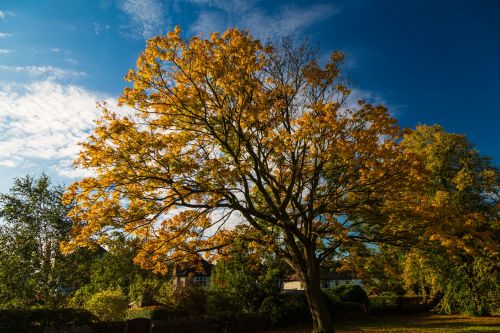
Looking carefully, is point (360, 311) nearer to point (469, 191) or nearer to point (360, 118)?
point (469, 191)

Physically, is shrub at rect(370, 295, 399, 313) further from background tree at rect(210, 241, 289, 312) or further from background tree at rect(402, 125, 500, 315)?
background tree at rect(210, 241, 289, 312)

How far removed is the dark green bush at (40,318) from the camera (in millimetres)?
14759

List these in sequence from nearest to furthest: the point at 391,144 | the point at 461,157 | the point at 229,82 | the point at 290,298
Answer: the point at 229,82, the point at 391,144, the point at 290,298, the point at 461,157

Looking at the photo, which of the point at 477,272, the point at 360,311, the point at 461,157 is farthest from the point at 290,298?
the point at 461,157

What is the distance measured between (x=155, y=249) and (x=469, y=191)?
25.7 metres

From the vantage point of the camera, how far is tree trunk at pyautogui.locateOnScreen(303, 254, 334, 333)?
14023 mm

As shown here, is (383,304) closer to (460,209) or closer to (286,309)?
(286,309)

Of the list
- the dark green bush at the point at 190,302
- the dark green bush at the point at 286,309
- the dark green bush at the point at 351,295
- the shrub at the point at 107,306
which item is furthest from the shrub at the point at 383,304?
the shrub at the point at 107,306

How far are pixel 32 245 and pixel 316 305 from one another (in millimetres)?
24461

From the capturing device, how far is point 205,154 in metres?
13.5

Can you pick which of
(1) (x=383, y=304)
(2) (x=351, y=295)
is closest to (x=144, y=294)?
(2) (x=351, y=295)

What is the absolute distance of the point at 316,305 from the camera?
14.3 meters

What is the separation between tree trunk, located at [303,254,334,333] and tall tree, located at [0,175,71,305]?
22397mm

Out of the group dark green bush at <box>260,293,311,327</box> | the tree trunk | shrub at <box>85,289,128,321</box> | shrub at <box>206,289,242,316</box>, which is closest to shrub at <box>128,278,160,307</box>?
shrub at <box>85,289,128,321</box>
